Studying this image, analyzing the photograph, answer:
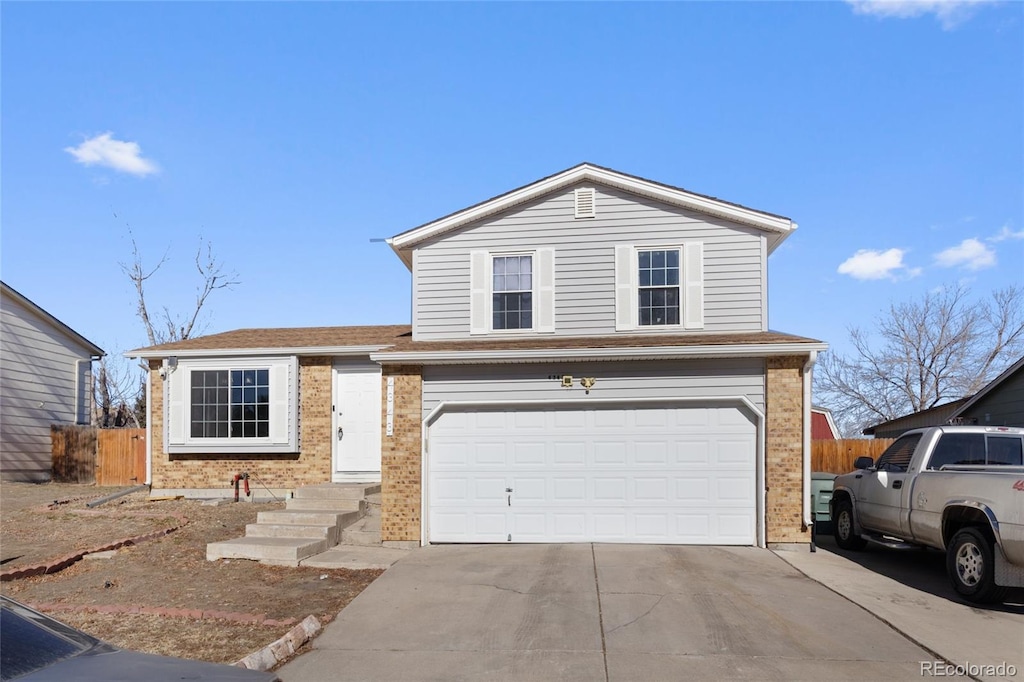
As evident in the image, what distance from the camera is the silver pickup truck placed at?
7.97 meters

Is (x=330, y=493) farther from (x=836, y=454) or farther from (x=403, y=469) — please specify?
(x=836, y=454)

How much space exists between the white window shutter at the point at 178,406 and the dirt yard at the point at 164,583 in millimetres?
1742

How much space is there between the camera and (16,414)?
784 inches

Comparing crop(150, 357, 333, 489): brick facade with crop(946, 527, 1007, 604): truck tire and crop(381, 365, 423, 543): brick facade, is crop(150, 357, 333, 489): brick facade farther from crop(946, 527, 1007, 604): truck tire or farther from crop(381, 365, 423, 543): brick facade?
crop(946, 527, 1007, 604): truck tire

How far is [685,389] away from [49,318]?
18716 mm

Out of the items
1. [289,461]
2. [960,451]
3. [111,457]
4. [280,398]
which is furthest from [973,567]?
[111,457]

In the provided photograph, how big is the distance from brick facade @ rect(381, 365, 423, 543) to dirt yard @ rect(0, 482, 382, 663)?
5.27 feet

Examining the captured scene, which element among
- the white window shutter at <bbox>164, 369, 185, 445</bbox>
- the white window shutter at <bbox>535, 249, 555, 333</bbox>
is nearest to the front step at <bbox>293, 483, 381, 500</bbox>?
the white window shutter at <bbox>164, 369, 185, 445</bbox>

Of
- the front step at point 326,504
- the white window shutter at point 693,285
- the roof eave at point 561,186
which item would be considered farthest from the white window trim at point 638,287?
the front step at point 326,504

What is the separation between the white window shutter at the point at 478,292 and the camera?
42.4 ft

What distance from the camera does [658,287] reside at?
41.8ft

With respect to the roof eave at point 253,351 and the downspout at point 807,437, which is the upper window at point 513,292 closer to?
the roof eave at point 253,351

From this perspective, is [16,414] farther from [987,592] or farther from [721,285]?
[987,592]

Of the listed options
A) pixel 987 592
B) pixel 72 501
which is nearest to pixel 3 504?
pixel 72 501
